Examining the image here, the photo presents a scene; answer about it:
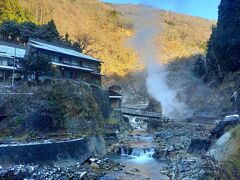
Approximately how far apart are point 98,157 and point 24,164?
22.9ft

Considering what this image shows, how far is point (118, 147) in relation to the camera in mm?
28266

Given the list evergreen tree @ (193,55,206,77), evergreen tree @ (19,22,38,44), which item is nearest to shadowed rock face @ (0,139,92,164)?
evergreen tree @ (19,22,38,44)

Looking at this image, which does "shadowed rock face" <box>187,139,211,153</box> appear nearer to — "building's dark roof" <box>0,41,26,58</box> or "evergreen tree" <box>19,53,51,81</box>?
"evergreen tree" <box>19,53,51,81</box>

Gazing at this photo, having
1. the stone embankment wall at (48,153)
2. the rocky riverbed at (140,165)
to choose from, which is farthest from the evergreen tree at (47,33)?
the stone embankment wall at (48,153)

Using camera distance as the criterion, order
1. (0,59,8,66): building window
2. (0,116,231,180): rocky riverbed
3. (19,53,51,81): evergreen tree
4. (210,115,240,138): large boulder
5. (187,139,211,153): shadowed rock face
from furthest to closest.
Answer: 1. (0,59,8,66): building window
2. (19,53,51,81): evergreen tree
3. (187,139,211,153): shadowed rock face
4. (210,115,240,138): large boulder
5. (0,116,231,180): rocky riverbed

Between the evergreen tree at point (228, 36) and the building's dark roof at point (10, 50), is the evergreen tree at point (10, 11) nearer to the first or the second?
the building's dark roof at point (10, 50)

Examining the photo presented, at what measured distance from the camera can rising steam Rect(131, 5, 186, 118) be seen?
178ft

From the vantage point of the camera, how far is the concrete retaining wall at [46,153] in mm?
17328

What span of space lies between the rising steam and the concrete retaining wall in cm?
2905

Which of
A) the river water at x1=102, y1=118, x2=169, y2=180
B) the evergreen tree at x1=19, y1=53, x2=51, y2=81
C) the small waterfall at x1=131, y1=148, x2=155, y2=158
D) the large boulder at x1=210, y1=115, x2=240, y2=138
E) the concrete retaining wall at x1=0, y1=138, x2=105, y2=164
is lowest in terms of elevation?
the river water at x1=102, y1=118, x2=169, y2=180

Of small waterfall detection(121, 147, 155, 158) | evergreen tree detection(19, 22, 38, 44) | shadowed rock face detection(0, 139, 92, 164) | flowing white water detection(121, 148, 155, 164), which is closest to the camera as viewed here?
shadowed rock face detection(0, 139, 92, 164)

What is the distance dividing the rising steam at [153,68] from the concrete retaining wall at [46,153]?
29045mm

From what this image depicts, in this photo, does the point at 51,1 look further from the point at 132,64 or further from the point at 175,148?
the point at 175,148

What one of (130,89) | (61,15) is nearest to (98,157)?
(130,89)
